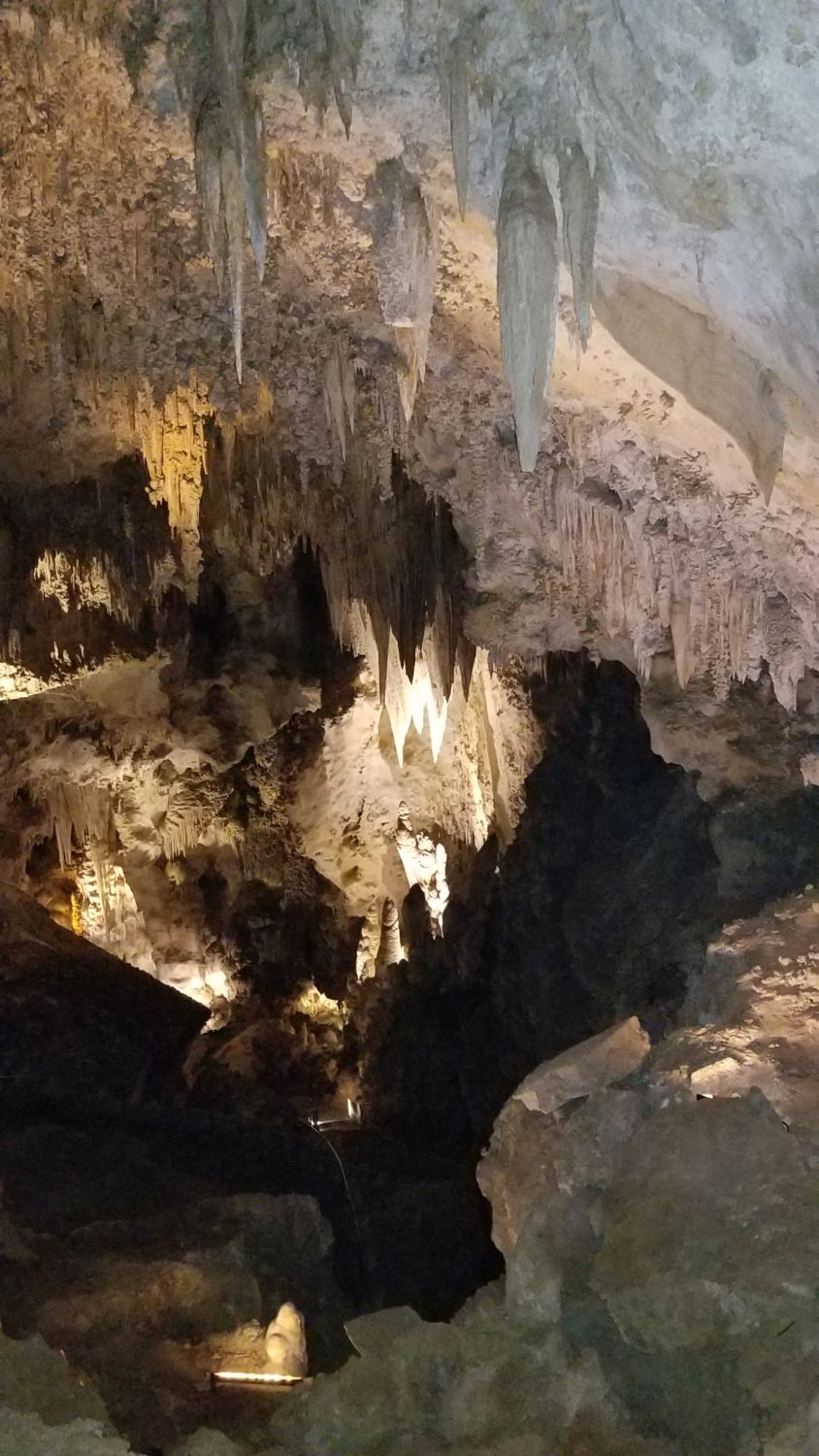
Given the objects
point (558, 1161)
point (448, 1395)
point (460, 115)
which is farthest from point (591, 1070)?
point (460, 115)

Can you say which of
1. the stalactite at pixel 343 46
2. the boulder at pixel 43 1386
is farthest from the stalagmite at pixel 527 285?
the boulder at pixel 43 1386

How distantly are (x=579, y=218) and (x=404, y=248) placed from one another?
0.97 metres

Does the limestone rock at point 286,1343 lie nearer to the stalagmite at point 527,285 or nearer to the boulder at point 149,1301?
the boulder at point 149,1301

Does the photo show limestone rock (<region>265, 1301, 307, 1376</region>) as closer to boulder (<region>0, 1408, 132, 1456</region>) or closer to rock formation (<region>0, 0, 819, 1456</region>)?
rock formation (<region>0, 0, 819, 1456</region>)

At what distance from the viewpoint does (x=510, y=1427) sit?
11.7ft

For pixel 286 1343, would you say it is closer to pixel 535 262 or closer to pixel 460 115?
pixel 535 262

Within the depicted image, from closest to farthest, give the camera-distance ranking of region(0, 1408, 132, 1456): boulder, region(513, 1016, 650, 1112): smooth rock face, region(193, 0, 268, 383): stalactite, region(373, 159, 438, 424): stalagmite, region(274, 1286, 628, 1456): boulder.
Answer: region(0, 1408, 132, 1456): boulder → region(274, 1286, 628, 1456): boulder → region(193, 0, 268, 383): stalactite → region(373, 159, 438, 424): stalagmite → region(513, 1016, 650, 1112): smooth rock face

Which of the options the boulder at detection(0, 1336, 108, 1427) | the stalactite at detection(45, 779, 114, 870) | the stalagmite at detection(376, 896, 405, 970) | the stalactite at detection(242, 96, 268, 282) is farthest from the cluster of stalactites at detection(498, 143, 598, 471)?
the stalactite at detection(45, 779, 114, 870)

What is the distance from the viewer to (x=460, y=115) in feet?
13.9

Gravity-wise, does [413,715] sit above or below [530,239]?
below

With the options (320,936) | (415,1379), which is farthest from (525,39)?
(320,936)

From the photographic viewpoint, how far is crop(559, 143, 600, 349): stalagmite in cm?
435

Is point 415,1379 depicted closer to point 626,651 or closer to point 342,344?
point 342,344

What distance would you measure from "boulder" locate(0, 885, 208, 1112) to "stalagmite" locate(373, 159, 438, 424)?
6.24 metres
